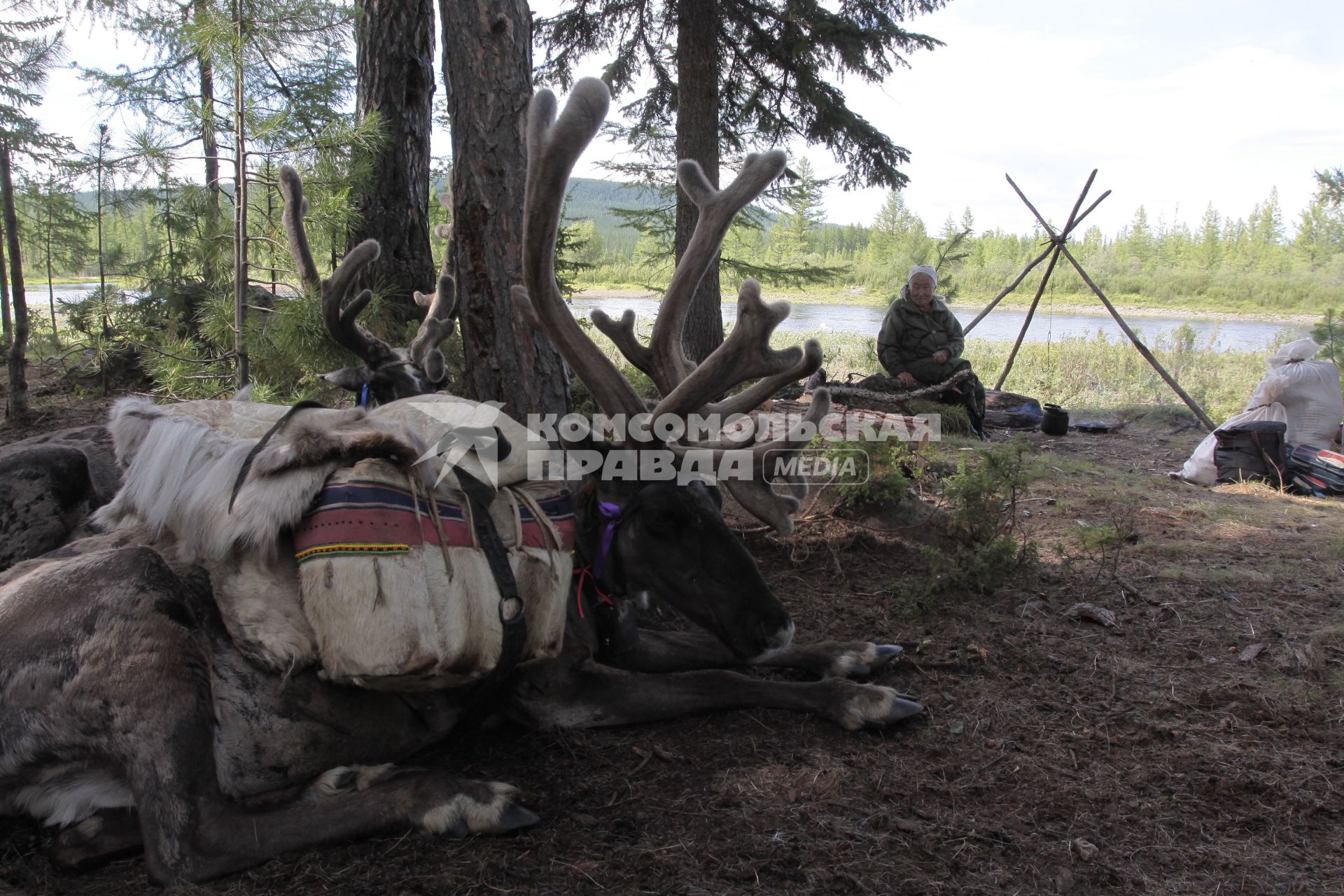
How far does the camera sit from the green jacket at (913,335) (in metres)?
11.2

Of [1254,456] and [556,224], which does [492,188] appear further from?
[1254,456]

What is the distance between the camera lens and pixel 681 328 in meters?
4.02

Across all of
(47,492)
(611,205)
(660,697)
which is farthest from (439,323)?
(611,205)

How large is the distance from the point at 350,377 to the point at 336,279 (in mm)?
650

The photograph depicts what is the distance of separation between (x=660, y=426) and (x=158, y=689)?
210 cm

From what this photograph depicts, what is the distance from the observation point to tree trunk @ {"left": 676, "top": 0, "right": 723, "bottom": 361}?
10766 millimetres

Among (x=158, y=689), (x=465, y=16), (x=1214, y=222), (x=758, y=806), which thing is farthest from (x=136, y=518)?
(x=1214, y=222)

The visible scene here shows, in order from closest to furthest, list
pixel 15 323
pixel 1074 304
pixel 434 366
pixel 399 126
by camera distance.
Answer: pixel 434 366
pixel 399 126
pixel 15 323
pixel 1074 304

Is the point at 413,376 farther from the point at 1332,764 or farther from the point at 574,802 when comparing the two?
the point at 1332,764

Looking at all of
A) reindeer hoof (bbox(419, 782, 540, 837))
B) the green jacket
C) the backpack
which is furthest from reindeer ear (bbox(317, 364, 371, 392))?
the backpack

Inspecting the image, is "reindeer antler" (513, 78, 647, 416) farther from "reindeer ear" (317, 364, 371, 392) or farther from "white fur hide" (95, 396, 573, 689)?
"reindeer ear" (317, 364, 371, 392)

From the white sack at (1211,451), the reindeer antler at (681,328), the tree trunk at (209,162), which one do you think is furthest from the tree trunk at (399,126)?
the white sack at (1211,451)

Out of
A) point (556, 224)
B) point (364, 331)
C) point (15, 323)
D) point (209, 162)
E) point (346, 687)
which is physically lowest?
point (346, 687)

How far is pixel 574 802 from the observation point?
3.01m
